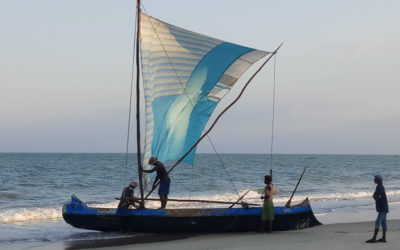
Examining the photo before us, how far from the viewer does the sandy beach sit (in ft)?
39.9

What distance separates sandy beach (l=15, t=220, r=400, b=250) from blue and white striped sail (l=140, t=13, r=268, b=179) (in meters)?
1.99

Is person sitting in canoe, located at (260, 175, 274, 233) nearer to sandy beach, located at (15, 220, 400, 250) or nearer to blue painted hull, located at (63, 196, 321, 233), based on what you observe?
blue painted hull, located at (63, 196, 321, 233)

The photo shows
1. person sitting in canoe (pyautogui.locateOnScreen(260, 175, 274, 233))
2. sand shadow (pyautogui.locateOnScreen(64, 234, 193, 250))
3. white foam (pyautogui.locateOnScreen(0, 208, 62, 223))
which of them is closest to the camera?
sand shadow (pyautogui.locateOnScreen(64, 234, 193, 250))

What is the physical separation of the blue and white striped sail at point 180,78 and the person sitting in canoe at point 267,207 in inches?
93.7

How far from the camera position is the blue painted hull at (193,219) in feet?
48.3

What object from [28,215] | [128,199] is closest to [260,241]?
[128,199]

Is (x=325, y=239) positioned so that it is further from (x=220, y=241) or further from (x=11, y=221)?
(x=11, y=221)

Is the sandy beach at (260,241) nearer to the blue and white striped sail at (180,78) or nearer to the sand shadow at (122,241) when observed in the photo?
the sand shadow at (122,241)

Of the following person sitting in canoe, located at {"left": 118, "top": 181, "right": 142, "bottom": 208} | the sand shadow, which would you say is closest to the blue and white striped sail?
person sitting in canoe, located at {"left": 118, "top": 181, "right": 142, "bottom": 208}

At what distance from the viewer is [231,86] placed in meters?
15.8

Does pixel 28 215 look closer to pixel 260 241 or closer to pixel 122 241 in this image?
pixel 122 241

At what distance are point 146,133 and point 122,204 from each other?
6.10 feet

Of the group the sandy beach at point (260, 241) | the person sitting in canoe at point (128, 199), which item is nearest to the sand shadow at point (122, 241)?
the sandy beach at point (260, 241)

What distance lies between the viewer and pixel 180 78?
15250 millimetres
